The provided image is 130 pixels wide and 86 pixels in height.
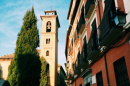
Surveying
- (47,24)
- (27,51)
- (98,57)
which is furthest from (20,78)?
(47,24)

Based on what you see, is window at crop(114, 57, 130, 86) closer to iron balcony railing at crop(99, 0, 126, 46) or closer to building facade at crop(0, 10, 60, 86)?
iron balcony railing at crop(99, 0, 126, 46)

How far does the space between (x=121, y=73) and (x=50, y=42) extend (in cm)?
2763

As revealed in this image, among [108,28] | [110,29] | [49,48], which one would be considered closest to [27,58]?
[108,28]

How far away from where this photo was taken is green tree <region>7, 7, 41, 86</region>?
13.1m

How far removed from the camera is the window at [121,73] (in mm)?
4350

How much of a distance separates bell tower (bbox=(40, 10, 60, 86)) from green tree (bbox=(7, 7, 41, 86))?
46.8 feet

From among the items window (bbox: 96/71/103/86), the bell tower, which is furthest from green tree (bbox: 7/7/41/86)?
the bell tower

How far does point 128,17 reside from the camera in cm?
422

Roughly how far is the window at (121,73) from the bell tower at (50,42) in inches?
952

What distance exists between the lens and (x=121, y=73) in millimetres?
4625

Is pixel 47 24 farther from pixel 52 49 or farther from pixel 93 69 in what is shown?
pixel 93 69

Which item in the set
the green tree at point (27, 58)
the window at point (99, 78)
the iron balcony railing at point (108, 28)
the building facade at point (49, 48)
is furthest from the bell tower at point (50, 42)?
the iron balcony railing at point (108, 28)

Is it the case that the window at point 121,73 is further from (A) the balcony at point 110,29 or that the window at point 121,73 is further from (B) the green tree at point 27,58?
A: (B) the green tree at point 27,58

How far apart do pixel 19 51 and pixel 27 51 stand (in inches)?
34.7
